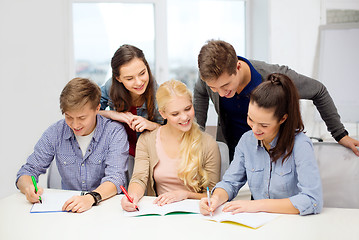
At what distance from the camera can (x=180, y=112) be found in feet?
5.94

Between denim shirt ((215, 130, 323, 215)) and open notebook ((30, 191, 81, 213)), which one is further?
open notebook ((30, 191, 81, 213))

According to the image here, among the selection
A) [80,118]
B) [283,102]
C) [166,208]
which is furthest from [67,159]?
[283,102]

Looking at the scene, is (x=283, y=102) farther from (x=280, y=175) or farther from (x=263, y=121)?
(x=280, y=175)

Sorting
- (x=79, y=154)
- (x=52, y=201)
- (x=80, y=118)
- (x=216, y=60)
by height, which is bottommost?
(x=52, y=201)

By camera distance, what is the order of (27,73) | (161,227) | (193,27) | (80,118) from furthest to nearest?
(193,27) < (27,73) < (80,118) < (161,227)

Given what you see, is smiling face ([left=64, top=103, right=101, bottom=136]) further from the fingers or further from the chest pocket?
the fingers

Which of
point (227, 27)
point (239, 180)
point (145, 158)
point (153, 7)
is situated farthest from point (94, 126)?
point (227, 27)

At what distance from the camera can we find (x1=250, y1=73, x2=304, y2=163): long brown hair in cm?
147

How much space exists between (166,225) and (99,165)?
630mm

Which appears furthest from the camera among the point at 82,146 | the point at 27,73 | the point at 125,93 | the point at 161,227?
the point at 27,73

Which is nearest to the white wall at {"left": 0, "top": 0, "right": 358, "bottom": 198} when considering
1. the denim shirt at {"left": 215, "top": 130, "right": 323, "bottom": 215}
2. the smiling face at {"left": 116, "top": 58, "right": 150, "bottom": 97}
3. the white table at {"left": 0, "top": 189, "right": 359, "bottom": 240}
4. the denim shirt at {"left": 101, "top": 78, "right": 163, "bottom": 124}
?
the denim shirt at {"left": 101, "top": 78, "right": 163, "bottom": 124}

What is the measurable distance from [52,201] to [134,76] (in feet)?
2.14

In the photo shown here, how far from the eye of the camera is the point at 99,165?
1879 mm

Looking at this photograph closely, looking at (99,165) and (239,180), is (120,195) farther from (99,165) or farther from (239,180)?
(239,180)
